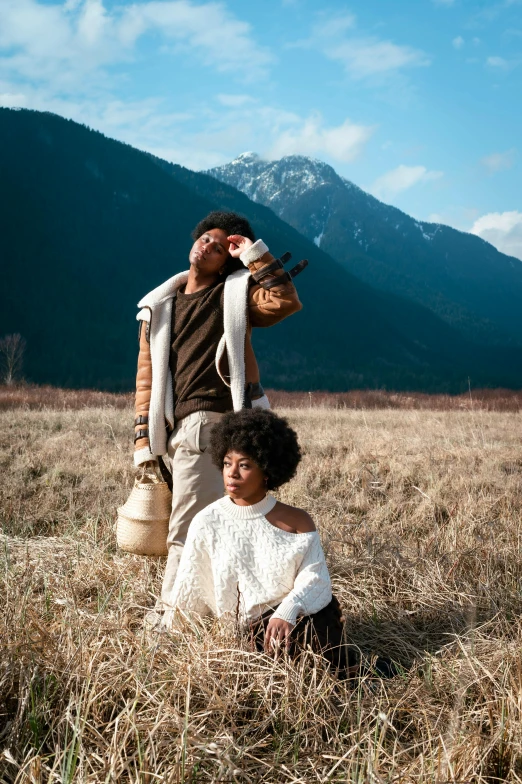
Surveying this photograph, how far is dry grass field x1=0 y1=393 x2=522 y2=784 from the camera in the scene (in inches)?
73.3

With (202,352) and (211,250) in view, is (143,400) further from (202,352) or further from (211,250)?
(211,250)

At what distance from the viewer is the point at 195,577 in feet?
8.65

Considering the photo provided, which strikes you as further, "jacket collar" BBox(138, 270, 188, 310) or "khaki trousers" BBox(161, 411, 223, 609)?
"jacket collar" BBox(138, 270, 188, 310)

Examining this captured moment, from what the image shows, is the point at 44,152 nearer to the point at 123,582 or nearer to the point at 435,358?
the point at 435,358

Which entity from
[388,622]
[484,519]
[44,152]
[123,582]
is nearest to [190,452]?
[123,582]

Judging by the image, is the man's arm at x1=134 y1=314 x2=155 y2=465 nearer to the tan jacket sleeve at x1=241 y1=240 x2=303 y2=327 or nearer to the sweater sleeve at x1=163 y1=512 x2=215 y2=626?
the tan jacket sleeve at x1=241 y1=240 x2=303 y2=327

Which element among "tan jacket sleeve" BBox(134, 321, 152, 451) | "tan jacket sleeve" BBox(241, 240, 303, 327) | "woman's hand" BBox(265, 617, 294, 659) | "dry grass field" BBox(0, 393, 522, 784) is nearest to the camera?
"dry grass field" BBox(0, 393, 522, 784)

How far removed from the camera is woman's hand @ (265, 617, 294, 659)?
2.32 meters

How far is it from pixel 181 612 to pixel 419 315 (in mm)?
129966

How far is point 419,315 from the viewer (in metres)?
128

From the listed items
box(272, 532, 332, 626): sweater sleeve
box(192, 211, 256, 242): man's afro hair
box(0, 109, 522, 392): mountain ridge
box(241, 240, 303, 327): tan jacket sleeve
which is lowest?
box(272, 532, 332, 626): sweater sleeve

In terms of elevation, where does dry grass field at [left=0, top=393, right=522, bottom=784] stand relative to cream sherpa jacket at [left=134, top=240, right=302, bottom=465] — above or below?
below

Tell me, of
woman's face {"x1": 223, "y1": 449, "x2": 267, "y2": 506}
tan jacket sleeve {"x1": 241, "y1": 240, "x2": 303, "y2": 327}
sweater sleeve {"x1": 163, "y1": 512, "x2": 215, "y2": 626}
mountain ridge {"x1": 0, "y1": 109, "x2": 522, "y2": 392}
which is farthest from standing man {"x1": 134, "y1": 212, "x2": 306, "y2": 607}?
mountain ridge {"x1": 0, "y1": 109, "x2": 522, "y2": 392}

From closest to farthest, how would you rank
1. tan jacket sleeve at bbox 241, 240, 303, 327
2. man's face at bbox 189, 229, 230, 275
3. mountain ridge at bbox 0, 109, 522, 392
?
tan jacket sleeve at bbox 241, 240, 303, 327 < man's face at bbox 189, 229, 230, 275 < mountain ridge at bbox 0, 109, 522, 392
